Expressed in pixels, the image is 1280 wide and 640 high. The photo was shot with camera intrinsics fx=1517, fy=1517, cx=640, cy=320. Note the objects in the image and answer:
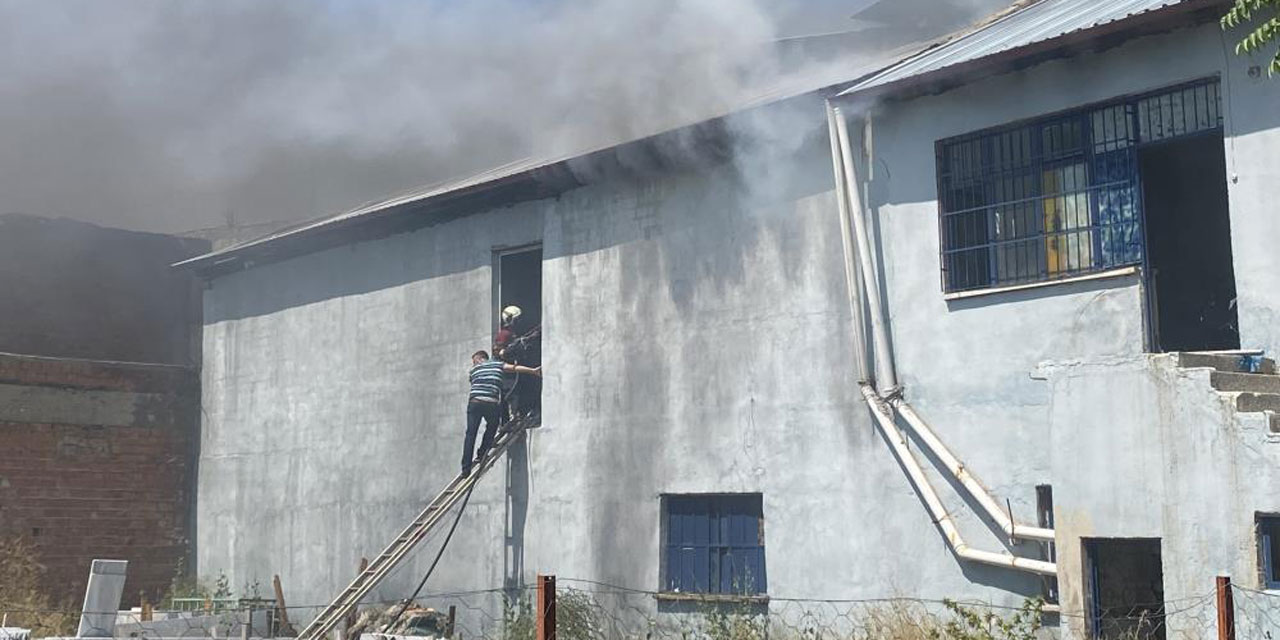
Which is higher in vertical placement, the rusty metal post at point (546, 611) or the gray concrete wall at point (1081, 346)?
the gray concrete wall at point (1081, 346)

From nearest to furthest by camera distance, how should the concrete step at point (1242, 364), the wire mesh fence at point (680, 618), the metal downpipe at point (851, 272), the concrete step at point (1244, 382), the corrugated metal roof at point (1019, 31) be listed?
the concrete step at point (1244, 382), the wire mesh fence at point (680, 618), the concrete step at point (1242, 364), the corrugated metal roof at point (1019, 31), the metal downpipe at point (851, 272)

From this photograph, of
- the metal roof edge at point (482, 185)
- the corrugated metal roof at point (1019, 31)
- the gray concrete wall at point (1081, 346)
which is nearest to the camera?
the gray concrete wall at point (1081, 346)

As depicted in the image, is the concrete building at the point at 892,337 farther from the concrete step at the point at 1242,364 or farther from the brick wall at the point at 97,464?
the brick wall at the point at 97,464

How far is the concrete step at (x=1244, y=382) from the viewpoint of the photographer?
10.1 metres

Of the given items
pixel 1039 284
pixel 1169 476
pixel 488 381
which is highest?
pixel 1039 284

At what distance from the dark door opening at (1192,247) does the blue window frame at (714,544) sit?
4.17 meters

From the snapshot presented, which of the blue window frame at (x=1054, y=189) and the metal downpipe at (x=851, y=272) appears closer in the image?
the blue window frame at (x=1054, y=189)

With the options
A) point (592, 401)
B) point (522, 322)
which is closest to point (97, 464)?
point (522, 322)

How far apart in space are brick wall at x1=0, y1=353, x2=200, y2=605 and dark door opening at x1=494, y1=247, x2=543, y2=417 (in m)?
6.90

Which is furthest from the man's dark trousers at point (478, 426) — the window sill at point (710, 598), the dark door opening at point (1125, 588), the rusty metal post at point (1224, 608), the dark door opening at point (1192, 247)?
the rusty metal post at point (1224, 608)

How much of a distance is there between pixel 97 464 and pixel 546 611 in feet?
48.7

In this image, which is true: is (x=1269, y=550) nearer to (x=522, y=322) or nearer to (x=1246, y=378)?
(x=1246, y=378)

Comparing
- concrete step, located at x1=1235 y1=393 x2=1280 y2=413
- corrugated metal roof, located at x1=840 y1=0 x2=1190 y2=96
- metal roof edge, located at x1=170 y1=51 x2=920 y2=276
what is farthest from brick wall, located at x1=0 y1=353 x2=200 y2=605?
concrete step, located at x1=1235 y1=393 x2=1280 y2=413

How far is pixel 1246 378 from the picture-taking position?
10.4 meters
